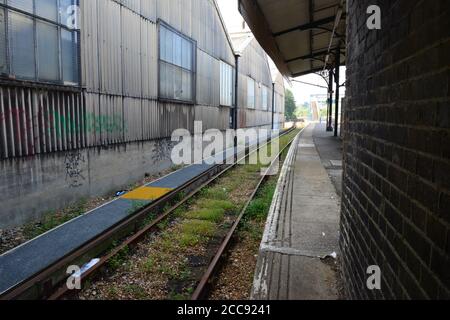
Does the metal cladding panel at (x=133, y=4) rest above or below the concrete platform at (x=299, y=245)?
above

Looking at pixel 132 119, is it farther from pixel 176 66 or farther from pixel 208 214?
pixel 208 214

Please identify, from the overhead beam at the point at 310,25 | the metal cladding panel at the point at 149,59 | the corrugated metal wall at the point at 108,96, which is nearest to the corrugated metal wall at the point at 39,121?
the corrugated metal wall at the point at 108,96

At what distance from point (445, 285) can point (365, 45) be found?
90.7 inches

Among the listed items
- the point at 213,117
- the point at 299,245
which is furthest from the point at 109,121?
the point at 213,117

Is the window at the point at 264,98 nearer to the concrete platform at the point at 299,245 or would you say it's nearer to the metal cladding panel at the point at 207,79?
the metal cladding panel at the point at 207,79

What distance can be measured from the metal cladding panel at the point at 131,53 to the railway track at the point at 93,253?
407cm

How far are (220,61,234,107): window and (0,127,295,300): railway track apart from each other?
14.4 meters

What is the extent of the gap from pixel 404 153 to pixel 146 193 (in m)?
8.79

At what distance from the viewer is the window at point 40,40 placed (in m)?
7.09

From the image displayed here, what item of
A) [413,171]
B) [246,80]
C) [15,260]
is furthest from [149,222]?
[246,80]

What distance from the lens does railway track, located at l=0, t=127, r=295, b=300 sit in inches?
181

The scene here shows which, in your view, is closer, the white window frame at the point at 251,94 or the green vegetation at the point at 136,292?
the green vegetation at the point at 136,292

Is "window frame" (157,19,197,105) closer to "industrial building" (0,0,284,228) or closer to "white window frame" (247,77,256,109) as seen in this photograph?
"industrial building" (0,0,284,228)
